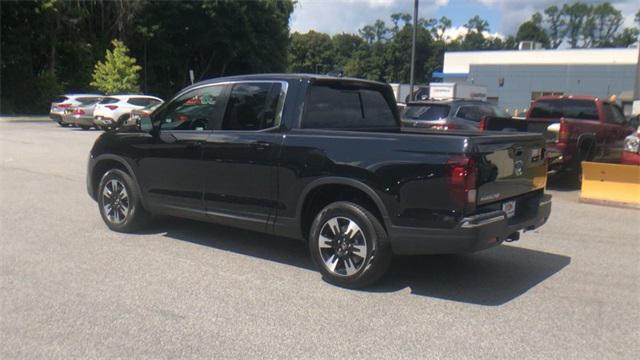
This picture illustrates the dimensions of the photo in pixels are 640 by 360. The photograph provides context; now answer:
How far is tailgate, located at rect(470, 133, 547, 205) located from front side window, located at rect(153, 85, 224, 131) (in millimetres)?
2835

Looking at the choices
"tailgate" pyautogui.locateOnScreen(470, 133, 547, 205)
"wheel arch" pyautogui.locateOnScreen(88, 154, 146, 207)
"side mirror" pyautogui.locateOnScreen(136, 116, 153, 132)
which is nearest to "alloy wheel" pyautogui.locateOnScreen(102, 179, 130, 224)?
"wheel arch" pyautogui.locateOnScreen(88, 154, 146, 207)

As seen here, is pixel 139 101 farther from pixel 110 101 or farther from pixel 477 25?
pixel 477 25

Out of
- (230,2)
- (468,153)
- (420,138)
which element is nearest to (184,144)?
(420,138)

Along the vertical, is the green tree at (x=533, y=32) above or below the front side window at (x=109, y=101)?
above

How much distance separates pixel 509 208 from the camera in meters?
5.36

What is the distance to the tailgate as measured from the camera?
4.88 meters

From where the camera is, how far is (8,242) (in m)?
6.72

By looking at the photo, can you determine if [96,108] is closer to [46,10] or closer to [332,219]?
[46,10]

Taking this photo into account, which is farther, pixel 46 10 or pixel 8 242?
pixel 46 10

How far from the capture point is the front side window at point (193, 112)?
253 inches

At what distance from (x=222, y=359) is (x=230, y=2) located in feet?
154

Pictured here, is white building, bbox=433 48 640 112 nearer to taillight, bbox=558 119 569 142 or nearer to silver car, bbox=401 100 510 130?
silver car, bbox=401 100 510 130

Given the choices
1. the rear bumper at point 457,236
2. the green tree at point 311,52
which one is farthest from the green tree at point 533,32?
the rear bumper at point 457,236

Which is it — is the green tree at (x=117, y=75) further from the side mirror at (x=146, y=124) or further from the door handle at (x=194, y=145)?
the door handle at (x=194, y=145)
